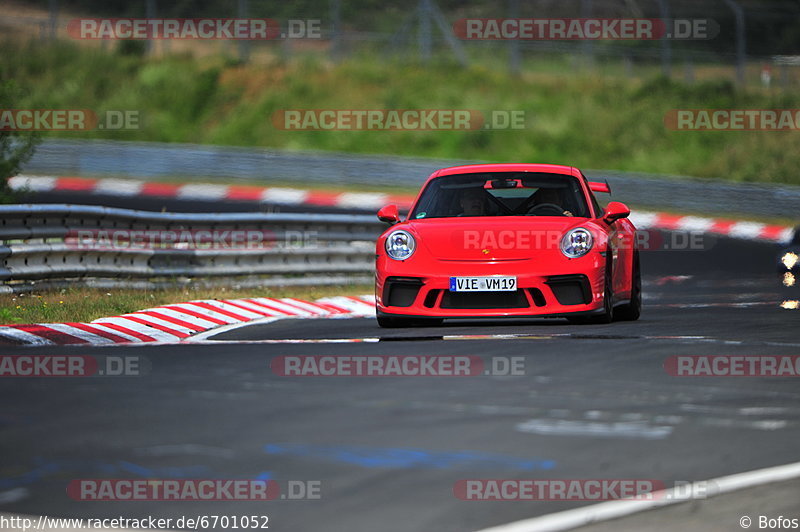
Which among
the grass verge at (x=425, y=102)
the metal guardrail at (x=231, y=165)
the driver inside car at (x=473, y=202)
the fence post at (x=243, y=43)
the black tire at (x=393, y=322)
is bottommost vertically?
the black tire at (x=393, y=322)

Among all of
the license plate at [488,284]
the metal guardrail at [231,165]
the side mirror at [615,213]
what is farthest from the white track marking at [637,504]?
the metal guardrail at [231,165]

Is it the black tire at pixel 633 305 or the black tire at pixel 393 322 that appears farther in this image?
the black tire at pixel 633 305

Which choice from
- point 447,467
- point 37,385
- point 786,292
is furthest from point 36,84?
point 447,467

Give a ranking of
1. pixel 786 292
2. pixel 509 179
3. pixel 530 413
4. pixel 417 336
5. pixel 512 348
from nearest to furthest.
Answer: pixel 530 413, pixel 512 348, pixel 417 336, pixel 509 179, pixel 786 292

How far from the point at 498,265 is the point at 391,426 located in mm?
4165

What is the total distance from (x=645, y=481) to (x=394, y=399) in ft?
7.03

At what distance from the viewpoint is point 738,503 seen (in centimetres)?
530

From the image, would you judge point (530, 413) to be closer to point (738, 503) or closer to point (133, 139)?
point (738, 503)

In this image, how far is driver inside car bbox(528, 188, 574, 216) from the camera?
11.9 m

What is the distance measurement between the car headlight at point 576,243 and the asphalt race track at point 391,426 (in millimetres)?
813

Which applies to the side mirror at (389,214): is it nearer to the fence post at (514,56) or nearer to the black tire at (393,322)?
the black tire at (393,322)

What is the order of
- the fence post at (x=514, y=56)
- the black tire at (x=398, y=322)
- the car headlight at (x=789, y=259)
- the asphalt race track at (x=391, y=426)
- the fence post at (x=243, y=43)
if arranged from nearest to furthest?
the asphalt race track at (x=391, y=426) < the black tire at (x=398, y=322) < the car headlight at (x=789, y=259) < the fence post at (x=243, y=43) < the fence post at (x=514, y=56)

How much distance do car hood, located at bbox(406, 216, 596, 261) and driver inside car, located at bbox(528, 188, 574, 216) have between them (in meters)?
0.64

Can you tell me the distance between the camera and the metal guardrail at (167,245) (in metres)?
13.7
